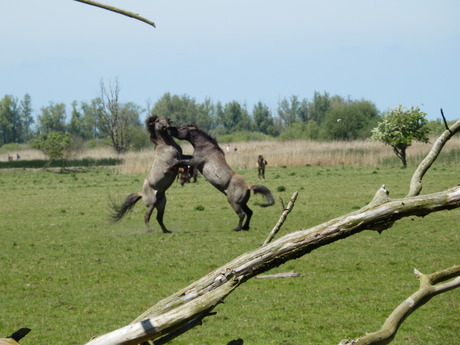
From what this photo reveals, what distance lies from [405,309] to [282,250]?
0.37 metres

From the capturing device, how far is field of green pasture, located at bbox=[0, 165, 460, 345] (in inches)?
323

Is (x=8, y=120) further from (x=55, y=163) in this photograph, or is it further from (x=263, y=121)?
(x=55, y=163)

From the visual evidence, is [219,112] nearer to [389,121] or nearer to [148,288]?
[389,121]

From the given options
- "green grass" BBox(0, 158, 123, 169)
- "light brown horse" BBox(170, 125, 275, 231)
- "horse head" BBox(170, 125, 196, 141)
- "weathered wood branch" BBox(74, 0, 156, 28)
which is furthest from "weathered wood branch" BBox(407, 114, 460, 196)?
"green grass" BBox(0, 158, 123, 169)

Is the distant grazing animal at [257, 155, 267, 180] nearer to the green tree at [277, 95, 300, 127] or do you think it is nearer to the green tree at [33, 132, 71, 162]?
the green tree at [33, 132, 71, 162]

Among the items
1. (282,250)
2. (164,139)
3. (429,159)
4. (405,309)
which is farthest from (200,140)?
(405,309)

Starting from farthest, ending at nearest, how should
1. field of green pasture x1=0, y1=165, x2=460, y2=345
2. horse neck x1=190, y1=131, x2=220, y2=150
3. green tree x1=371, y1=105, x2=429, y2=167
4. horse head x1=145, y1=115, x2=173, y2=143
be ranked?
green tree x1=371, y1=105, x2=429, y2=167
horse neck x1=190, y1=131, x2=220, y2=150
horse head x1=145, y1=115, x2=173, y2=143
field of green pasture x1=0, y1=165, x2=460, y2=345

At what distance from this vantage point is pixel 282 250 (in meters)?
2.14

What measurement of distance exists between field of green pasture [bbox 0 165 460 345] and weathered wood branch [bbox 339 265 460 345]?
5.49 meters

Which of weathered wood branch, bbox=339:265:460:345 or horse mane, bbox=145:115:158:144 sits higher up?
horse mane, bbox=145:115:158:144

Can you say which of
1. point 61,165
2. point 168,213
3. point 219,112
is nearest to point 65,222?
point 168,213

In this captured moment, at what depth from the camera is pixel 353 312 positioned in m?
8.74

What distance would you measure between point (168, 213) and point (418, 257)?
1066cm

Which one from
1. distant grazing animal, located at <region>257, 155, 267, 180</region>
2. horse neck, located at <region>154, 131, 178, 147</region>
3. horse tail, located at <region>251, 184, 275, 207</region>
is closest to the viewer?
horse tail, located at <region>251, 184, 275, 207</region>
